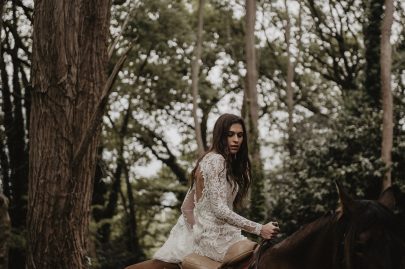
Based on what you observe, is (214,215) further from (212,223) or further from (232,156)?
(232,156)

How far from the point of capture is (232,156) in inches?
171

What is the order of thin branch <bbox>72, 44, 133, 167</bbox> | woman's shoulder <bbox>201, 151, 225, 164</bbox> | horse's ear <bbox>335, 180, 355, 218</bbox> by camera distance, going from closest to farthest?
horse's ear <bbox>335, 180, 355, 218</bbox>, thin branch <bbox>72, 44, 133, 167</bbox>, woman's shoulder <bbox>201, 151, 225, 164</bbox>

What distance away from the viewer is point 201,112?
2753 centimetres

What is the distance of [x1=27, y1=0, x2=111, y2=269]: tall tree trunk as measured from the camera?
13.3ft

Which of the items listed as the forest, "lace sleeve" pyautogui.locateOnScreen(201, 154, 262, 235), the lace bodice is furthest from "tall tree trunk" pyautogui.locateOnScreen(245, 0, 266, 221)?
"lace sleeve" pyautogui.locateOnScreen(201, 154, 262, 235)

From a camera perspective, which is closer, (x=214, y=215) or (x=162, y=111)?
(x=214, y=215)

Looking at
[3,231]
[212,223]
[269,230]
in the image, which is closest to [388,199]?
[269,230]

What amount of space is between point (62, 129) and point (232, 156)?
1224 millimetres

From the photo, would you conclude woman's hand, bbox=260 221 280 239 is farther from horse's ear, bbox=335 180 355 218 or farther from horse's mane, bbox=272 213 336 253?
horse's ear, bbox=335 180 355 218

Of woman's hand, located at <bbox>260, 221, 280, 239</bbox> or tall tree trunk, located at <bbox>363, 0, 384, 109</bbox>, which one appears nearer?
woman's hand, located at <bbox>260, 221, 280, 239</bbox>

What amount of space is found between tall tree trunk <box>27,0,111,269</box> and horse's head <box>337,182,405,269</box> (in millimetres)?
1772

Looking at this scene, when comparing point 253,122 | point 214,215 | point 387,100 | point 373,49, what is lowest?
point 214,215

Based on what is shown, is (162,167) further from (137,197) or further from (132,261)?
(132,261)

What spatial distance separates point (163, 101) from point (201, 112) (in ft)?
9.88
